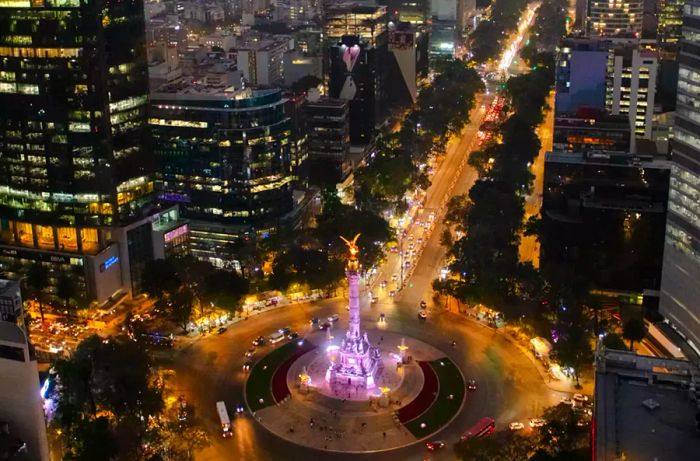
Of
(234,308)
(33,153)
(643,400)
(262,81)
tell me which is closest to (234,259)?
(234,308)

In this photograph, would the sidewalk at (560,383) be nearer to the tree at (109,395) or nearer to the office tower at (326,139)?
the tree at (109,395)

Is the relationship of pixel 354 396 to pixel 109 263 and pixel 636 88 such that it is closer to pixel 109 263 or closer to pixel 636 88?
pixel 109 263

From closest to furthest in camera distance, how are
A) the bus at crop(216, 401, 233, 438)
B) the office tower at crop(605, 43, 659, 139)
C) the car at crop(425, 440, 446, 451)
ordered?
the car at crop(425, 440, 446, 451), the bus at crop(216, 401, 233, 438), the office tower at crop(605, 43, 659, 139)

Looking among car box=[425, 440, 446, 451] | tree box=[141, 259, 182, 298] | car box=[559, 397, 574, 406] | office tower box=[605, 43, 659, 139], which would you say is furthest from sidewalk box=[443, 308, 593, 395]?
office tower box=[605, 43, 659, 139]

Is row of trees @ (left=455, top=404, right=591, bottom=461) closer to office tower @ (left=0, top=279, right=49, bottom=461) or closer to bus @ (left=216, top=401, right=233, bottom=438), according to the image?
bus @ (left=216, top=401, right=233, bottom=438)

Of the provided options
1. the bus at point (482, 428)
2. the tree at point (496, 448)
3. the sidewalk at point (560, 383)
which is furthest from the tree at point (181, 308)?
the tree at point (496, 448)

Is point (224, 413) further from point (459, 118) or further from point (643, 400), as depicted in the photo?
point (459, 118)

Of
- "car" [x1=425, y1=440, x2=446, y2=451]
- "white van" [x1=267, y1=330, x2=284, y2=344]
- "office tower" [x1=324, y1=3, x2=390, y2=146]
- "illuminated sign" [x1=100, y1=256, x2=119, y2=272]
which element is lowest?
"car" [x1=425, y1=440, x2=446, y2=451]
